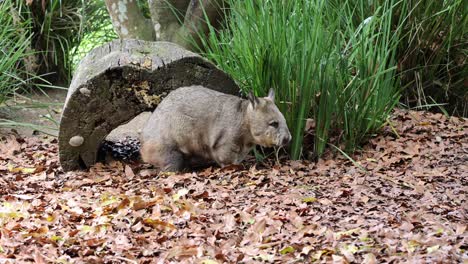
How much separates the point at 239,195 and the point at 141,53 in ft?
5.80

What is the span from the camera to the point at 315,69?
6.65 meters

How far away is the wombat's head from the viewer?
256 inches

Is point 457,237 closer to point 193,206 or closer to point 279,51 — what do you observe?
point 193,206

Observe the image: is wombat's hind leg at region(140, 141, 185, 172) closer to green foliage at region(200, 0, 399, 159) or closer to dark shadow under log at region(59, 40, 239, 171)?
dark shadow under log at region(59, 40, 239, 171)

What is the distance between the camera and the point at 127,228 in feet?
16.5

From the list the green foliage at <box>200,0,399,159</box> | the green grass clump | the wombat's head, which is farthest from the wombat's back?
the green grass clump

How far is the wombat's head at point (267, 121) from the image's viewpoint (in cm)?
651

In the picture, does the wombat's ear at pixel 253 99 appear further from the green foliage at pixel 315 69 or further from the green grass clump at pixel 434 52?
the green grass clump at pixel 434 52

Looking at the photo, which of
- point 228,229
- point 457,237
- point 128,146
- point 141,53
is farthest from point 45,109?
point 457,237

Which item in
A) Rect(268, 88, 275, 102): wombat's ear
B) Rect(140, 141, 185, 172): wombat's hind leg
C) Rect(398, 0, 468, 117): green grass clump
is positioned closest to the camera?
Rect(268, 88, 275, 102): wombat's ear

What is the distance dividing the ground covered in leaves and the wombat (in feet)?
0.59

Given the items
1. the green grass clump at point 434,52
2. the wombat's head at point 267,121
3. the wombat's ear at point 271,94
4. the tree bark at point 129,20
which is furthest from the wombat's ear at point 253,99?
the tree bark at point 129,20

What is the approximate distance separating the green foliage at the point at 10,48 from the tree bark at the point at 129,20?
0.97 meters

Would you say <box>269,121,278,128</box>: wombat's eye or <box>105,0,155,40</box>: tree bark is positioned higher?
<box>105,0,155,40</box>: tree bark
